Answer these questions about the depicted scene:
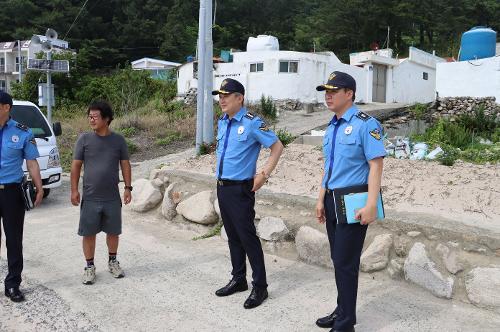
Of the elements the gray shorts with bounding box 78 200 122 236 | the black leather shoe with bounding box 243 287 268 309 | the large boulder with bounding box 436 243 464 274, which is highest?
the gray shorts with bounding box 78 200 122 236

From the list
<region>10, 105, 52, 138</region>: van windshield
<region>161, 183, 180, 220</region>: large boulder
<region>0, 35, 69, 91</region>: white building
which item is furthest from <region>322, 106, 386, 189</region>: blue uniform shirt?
<region>0, 35, 69, 91</region>: white building

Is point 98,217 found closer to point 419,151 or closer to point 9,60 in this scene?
point 419,151

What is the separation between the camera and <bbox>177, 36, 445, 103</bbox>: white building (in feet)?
70.0

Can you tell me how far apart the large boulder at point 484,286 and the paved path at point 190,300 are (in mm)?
79

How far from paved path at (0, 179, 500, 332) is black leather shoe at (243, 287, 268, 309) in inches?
1.8

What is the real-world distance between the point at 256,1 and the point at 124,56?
15732 millimetres

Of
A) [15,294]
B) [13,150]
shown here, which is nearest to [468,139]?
[13,150]

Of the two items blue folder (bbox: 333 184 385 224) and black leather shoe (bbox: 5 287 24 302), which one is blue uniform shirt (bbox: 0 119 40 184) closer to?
black leather shoe (bbox: 5 287 24 302)

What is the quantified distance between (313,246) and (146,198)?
3101mm

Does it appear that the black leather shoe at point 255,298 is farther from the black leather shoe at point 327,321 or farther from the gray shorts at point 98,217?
the gray shorts at point 98,217

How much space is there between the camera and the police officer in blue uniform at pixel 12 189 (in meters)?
3.85

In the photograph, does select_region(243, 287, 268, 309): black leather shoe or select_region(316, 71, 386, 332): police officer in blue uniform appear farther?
select_region(243, 287, 268, 309): black leather shoe

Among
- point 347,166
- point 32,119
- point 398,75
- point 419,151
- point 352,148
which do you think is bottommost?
point 419,151

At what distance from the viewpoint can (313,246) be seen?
15.1 feet
